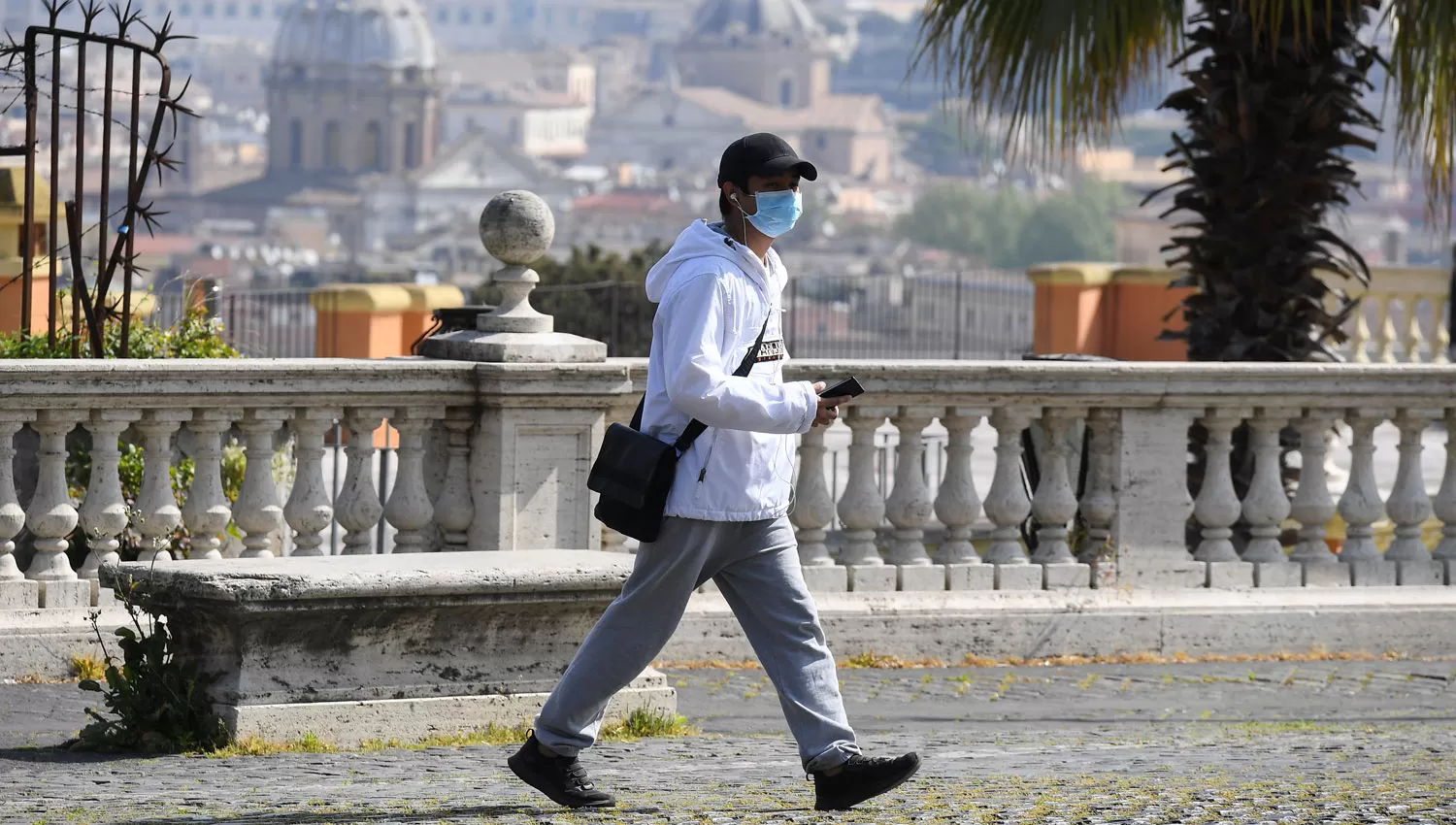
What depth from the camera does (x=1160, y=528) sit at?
24.7 feet

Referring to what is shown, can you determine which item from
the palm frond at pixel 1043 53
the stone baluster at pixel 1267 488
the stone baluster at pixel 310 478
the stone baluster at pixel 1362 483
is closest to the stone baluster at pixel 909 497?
the stone baluster at pixel 1267 488

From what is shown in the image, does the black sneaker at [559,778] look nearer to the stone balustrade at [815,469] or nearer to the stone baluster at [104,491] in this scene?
the stone balustrade at [815,469]

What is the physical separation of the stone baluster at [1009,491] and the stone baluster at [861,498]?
0.38 meters

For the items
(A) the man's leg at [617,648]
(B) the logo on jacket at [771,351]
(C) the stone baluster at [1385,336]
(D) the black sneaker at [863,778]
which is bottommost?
(D) the black sneaker at [863,778]

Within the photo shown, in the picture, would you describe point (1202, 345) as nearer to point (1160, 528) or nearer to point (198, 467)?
point (1160, 528)

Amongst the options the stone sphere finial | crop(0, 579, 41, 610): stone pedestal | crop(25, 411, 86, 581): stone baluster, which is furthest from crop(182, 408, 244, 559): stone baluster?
the stone sphere finial

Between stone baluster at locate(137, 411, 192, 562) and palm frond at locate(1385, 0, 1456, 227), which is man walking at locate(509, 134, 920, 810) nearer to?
stone baluster at locate(137, 411, 192, 562)

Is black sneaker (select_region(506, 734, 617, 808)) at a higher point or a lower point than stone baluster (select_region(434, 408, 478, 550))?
lower

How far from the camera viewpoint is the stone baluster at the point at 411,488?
6828mm

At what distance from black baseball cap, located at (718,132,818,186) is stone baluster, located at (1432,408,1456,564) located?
12.2ft

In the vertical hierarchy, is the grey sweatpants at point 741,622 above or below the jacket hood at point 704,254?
below

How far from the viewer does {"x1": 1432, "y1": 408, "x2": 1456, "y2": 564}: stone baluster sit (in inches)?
304

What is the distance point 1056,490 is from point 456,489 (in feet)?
6.34

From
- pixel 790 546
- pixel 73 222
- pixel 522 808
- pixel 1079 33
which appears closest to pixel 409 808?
pixel 522 808
